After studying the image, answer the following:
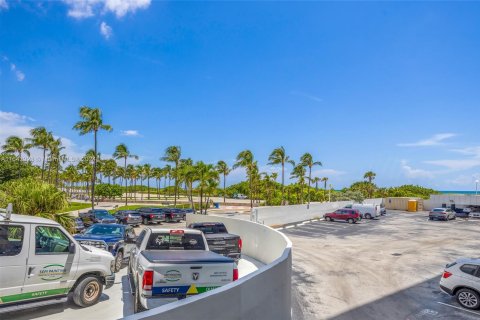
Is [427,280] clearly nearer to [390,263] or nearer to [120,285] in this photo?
[390,263]

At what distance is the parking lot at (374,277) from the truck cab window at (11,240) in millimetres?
6892

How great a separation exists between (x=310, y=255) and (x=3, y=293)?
Answer: 1470 cm

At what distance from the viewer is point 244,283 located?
196 inches

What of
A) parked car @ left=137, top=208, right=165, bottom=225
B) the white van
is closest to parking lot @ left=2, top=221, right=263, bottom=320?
parked car @ left=137, top=208, right=165, bottom=225

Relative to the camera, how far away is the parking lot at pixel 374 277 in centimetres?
994

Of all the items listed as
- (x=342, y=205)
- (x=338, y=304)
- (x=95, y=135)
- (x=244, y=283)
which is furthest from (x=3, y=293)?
(x=342, y=205)

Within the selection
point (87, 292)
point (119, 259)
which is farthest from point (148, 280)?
point (119, 259)

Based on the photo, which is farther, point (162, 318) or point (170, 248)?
point (170, 248)

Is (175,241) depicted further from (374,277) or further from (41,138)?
(41,138)

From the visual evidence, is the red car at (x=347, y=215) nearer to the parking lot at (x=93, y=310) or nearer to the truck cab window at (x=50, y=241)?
the parking lot at (x=93, y=310)

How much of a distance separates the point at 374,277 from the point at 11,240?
12668 millimetres

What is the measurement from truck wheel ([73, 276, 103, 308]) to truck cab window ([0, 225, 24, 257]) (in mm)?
1896

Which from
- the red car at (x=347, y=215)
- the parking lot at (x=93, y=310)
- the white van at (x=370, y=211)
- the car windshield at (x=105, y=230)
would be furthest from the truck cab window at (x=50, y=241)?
the white van at (x=370, y=211)

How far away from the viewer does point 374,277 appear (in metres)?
13.9
